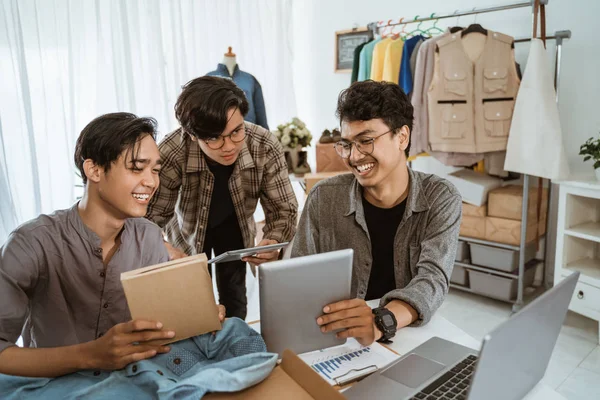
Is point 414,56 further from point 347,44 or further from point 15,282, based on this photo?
point 15,282

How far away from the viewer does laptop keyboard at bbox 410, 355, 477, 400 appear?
2.89ft

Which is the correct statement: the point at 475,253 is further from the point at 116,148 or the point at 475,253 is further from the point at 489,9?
the point at 116,148

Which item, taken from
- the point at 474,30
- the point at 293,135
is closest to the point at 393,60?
the point at 474,30

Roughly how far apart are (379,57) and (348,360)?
258cm

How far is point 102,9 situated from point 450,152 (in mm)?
2336

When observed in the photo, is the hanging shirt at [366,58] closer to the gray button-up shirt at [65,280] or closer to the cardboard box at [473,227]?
the cardboard box at [473,227]

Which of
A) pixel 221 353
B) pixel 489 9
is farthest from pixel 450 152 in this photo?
pixel 221 353

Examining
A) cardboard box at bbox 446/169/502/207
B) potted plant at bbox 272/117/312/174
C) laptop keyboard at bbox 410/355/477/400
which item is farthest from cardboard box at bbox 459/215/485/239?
laptop keyboard at bbox 410/355/477/400

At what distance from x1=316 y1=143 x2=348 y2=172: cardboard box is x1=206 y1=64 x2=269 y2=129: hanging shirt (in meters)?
0.50

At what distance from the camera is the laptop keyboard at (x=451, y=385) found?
2.89ft

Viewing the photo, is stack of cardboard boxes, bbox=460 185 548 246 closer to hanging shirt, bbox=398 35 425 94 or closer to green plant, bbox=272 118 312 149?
hanging shirt, bbox=398 35 425 94

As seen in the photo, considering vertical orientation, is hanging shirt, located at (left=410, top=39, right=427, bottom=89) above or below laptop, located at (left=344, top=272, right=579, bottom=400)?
above

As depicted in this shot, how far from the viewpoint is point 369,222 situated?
61.4 inches

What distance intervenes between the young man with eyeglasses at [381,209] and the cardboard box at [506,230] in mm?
1583
